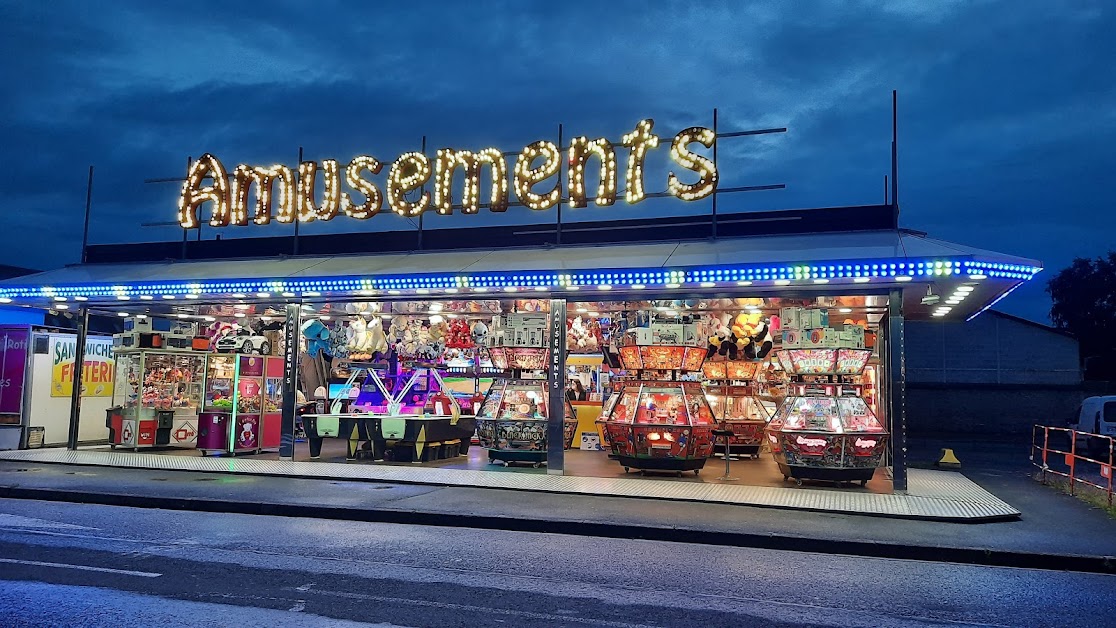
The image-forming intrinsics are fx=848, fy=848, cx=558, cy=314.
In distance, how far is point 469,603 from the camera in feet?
20.6

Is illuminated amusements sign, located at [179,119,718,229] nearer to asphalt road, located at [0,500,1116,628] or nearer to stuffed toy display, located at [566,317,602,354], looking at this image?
stuffed toy display, located at [566,317,602,354]

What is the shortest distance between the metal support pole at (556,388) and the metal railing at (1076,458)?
26.1ft

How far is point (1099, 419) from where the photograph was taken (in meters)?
22.1

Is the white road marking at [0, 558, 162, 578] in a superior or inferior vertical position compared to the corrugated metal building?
inferior

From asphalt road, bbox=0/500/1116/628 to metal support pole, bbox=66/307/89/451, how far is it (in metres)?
9.21

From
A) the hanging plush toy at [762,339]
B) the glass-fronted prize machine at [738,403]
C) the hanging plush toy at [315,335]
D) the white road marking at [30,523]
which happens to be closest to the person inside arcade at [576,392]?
the glass-fronted prize machine at [738,403]

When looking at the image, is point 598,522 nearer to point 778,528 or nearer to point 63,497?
point 778,528

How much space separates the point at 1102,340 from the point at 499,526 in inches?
1610

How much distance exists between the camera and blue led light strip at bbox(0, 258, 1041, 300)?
12172mm

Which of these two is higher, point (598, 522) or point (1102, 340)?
point (1102, 340)

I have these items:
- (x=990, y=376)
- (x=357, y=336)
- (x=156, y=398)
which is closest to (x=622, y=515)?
(x=357, y=336)

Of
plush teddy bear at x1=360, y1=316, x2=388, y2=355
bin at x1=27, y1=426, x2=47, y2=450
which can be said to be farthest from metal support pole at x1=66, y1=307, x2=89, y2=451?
plush teddy bear at x1=360, y1=316, x2=388, y2=355

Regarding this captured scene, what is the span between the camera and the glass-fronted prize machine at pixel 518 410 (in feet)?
51.2

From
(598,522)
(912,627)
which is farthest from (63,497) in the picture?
(912,627)
